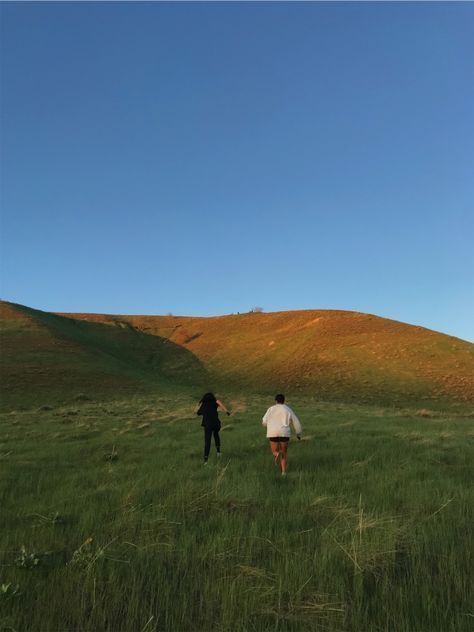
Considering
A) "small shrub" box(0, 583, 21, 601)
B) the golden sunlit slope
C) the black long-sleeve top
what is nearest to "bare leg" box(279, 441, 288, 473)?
the black long-sleeve top

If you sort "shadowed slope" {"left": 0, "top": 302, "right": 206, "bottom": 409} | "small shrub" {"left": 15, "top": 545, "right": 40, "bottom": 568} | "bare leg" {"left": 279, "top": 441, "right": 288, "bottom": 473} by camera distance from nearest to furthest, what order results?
"small shrub" {"left": 15, "top": 545, "right": 40, "bottom": 568} → "bare leg" {"left": 279, "top": 441, "right": 288, "bottom": 473} → "shadowed slope" {"left": 0, "top": 302, "right": 206, "bottom": 409}

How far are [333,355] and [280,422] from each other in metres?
60.0

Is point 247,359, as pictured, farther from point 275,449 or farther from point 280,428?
point 280,428

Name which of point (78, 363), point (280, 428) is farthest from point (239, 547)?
point (78, 363)

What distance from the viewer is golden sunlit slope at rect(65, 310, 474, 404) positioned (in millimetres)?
55844

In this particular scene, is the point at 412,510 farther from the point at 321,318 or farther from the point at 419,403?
the point at 321,318

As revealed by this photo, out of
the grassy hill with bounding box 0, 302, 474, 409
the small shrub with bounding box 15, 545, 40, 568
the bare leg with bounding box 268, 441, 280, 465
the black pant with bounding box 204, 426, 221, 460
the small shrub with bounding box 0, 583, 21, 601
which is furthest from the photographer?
the grassy hill with bounding box 0, 302, 474, 409

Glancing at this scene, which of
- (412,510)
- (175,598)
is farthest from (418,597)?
(412,510)

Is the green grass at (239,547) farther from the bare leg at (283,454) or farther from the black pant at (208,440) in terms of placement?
the black pant at (208,440)

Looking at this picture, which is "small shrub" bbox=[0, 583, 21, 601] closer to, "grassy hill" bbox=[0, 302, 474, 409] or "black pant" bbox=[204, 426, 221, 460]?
"black pant" bbox=[204, 426, 221, 460]

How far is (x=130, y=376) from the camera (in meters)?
55.2

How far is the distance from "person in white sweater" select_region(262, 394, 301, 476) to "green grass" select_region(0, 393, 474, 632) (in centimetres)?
51

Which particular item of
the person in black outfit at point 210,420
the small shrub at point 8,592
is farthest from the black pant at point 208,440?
the small shrub at point 8,592

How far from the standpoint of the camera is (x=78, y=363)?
183ft
